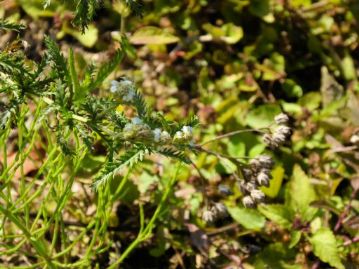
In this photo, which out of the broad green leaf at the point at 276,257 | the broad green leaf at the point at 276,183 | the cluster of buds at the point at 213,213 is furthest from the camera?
the broad green leaf at the point at 276,183

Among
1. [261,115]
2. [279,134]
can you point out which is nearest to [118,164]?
[279,134]

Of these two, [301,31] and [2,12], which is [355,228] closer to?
[301,31]

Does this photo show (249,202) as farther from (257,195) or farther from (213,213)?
(213,213)

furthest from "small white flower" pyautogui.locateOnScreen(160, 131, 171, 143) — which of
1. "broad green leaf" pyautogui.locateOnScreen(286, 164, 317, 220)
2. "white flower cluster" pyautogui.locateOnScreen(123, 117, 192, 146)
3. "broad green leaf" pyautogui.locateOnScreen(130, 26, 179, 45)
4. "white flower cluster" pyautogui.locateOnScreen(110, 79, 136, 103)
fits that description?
"broad green leaf" pyautogui.locateOnScreen(130, 26, 179, 45)

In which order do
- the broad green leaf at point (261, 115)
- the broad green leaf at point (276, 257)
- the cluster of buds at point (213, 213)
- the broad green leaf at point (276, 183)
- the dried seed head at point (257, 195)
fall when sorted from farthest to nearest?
1. the broad green leaf at point (261, 115)
2. the broad green leaf at point (276, 183)
3. the broad green leaf at point (276, 257)
4. the cluster of buds at point (213, 213)
5. the dried seed head at point (257, 195)

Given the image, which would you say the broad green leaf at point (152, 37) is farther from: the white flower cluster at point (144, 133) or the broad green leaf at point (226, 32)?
the white flower cluster at point (144, 133)

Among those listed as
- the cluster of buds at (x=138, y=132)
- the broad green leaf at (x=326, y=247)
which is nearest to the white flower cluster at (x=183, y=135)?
the cluster of buds at (x=138, y=132)

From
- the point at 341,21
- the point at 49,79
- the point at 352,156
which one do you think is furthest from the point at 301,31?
the point at 49,79

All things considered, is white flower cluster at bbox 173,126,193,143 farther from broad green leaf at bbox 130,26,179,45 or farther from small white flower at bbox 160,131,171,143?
broad green leaf at bbox 130,26,179,45
